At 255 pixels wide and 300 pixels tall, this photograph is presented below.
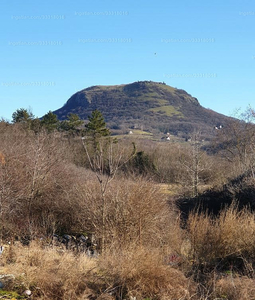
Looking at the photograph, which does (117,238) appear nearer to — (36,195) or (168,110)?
(36,195)

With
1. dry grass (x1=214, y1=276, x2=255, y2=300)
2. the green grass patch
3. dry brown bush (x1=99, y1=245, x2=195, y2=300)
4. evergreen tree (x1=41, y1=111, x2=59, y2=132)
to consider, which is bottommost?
dry grass (x1=214, y1=276, x2=255, y2=300)

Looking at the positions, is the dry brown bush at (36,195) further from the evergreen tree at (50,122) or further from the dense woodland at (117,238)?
the evergreen tree at (50,122)

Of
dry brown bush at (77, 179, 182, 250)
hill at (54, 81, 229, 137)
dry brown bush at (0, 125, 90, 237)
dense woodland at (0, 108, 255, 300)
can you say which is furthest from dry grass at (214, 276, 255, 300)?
hill at (54, 81, 229, 137)

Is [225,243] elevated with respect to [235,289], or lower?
elevated

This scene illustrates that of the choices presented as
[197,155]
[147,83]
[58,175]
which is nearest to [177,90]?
[147,83]

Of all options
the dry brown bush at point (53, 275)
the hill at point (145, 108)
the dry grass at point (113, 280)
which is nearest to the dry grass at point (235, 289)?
the dry grass at point (113, 280)

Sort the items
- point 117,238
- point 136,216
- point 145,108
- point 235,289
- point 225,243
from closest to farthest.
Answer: point 235,289
point 225,243
point 117,238
point 136,216
point 145,108

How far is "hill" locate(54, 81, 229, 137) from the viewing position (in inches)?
4247

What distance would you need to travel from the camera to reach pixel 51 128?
4003cm

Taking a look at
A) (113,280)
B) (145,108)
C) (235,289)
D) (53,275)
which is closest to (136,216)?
(113,280)

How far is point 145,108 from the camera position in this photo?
133625 mm

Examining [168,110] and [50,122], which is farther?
[168,110]

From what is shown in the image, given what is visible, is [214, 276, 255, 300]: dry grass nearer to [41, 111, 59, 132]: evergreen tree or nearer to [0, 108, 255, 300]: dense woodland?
[0, 108, 255, 300]: dense woodland

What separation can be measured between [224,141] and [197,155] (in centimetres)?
1537
